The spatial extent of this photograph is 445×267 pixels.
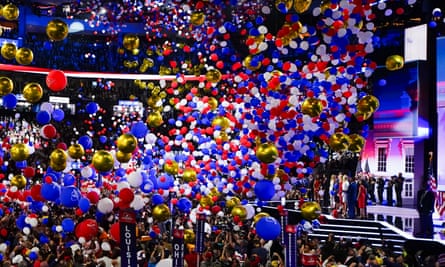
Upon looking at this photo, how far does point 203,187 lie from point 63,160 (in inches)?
93.5

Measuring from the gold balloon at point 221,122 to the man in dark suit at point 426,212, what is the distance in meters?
3.81

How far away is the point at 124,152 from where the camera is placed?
18.8 feet

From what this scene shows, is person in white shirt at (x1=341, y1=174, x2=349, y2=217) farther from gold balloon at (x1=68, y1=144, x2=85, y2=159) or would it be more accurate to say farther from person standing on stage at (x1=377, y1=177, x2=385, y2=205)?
gold balloon at (x1=68, y1=144, x2=85, y2=159)

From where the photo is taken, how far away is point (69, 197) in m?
6.25

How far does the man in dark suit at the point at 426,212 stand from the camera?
9.52 meters

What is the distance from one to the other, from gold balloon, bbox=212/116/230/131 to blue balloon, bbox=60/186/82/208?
6.47 ft

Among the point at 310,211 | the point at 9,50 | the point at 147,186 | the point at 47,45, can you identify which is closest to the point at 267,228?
the point at 310,211

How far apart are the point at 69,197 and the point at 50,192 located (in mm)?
261

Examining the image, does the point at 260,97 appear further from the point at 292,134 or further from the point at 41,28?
the point at 41,28

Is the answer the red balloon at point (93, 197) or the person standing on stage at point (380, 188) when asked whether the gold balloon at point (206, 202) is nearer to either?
the red balloon at point (93, 197)

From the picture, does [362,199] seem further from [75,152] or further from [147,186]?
[75,152]

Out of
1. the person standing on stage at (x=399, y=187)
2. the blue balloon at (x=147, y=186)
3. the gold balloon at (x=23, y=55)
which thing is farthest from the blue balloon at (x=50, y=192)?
the person standing on stage at (x=399, y=187)

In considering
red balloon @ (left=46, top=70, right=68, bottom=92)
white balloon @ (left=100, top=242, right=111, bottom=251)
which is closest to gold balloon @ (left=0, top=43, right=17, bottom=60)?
red balloon @ (left=46, top=70, right=68, bottom=92)

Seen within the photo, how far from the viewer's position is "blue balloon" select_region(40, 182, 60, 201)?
637cm
